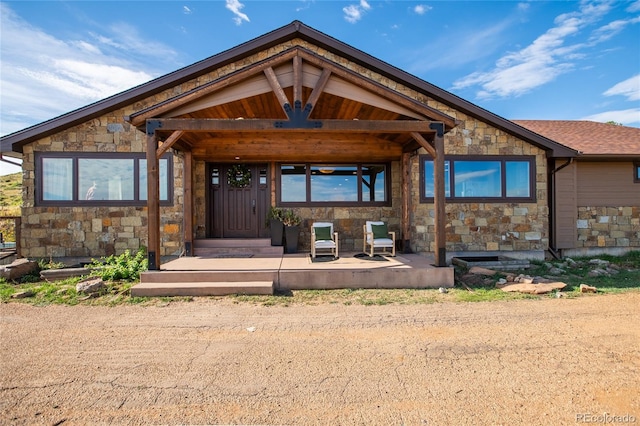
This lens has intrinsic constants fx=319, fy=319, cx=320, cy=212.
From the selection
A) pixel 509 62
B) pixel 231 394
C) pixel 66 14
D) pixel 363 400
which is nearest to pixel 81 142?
pixel 66 14

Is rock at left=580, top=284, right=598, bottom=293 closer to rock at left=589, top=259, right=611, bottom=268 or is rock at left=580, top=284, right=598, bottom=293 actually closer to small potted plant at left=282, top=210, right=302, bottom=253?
rock at left=589, top=259, right=611, bottom=268

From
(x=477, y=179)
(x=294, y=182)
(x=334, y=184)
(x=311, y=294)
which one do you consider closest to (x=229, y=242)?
(x=294, y=182)

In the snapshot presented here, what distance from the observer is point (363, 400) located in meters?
2.34

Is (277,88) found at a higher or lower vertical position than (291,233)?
higher

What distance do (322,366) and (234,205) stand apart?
22.0 feet

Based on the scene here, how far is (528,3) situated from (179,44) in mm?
10531

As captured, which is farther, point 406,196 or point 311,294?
point 406,196

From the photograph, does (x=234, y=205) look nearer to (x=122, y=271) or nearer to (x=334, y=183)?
(x=334, y=183)

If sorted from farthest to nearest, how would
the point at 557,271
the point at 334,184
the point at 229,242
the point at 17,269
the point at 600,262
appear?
1. the point at 334,184
2. the point at 229,242
3. the point at 600,262
4. the point at 557,271
5. the point at 17,269

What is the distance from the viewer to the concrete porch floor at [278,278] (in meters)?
5.29

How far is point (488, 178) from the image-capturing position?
28.1ft

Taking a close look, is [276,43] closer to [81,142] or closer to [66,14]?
[66,14]

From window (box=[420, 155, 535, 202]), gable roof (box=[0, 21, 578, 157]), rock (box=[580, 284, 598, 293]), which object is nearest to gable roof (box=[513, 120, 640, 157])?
gable roof (box=[0, 21, 578, 157])

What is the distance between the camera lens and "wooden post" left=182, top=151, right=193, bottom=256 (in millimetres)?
7800
